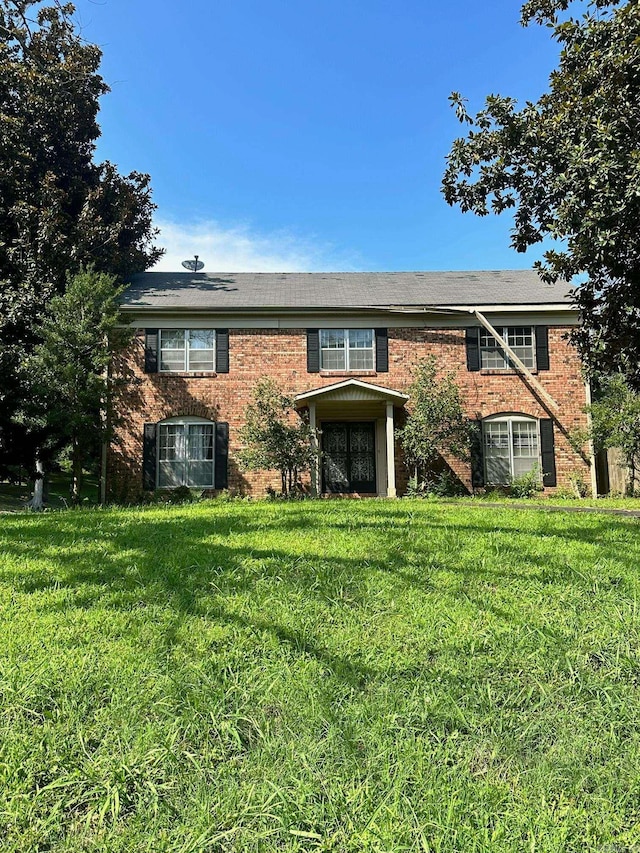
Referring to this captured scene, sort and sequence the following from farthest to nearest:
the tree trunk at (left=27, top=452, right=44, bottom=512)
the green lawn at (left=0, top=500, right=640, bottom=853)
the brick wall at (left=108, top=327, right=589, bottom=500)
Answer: the tree trunk at (left=27, top=452, right=44, bottom=512), the brick wall at (left=108, top=327, right=589, bottom=500), the green lawn at (left=0, top=500, right=640, bottom=853)

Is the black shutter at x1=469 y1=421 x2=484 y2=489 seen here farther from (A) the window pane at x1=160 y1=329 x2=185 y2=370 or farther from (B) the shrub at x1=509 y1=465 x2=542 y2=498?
(A) the window pane at x1=160 y1=329 x2=185 y2=370

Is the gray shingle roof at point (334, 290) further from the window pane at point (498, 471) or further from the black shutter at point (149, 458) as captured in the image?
the window pane at point (498, 471)

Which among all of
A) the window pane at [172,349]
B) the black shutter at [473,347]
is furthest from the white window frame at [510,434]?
the window pane at [172,349]

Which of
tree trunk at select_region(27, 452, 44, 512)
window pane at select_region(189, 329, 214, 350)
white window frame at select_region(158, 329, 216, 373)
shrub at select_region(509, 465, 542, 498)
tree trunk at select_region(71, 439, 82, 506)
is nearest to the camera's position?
tree trunk at select_region(71, 439, 82, 506)

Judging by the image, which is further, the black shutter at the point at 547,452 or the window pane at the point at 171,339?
the window pane at the point at 171,339

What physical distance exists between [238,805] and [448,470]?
12423mm

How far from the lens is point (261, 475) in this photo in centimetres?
1389

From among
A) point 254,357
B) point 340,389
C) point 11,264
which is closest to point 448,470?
point 340,389

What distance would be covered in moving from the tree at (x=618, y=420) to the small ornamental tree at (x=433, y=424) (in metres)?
3.22

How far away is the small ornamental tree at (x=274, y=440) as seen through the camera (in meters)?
12.7

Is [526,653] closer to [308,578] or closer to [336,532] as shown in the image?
[308,578]

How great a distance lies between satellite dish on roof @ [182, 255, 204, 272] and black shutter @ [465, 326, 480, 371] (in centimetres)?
1214

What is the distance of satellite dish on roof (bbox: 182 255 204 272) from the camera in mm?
21641

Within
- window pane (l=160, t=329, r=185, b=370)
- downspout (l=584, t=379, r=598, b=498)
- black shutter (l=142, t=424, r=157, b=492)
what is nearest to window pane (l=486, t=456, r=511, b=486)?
downspout (l=584, t=379, r=598, b=498)
